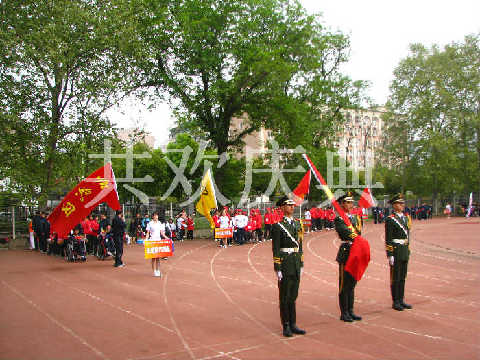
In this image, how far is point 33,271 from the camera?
1474 cm

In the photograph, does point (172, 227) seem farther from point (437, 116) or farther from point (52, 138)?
point (437, 116)

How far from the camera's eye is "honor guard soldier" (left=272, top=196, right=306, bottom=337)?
7.22 metres

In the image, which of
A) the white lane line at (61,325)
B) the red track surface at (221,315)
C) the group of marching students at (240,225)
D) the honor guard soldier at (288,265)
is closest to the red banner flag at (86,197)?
the red track surface at (221,315)

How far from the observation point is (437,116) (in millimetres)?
50875

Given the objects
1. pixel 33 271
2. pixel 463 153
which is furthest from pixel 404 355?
pixel 463 153

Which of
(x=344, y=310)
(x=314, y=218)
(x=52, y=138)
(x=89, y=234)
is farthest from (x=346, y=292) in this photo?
(x=314, y=218)

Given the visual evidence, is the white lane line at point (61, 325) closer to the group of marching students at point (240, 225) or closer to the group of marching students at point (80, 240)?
the group of marching students at point (80, 240)

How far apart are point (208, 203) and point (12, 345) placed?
1284 cm

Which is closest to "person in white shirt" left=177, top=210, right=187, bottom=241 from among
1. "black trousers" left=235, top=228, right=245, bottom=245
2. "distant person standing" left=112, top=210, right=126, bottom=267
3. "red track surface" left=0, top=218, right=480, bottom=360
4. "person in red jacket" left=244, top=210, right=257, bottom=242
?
"person in red jacket" left=244, top=210, right=257, bottom=242

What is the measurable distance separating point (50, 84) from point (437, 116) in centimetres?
4234

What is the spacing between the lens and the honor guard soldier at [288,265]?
722 centimetres

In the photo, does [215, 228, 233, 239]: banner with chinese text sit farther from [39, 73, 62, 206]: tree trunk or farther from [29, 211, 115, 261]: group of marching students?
[39, 73, 62, 206]: tree trunk

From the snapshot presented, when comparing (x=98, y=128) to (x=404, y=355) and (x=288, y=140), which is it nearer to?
(x=288, y=140)

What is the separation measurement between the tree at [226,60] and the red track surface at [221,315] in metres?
14.9
